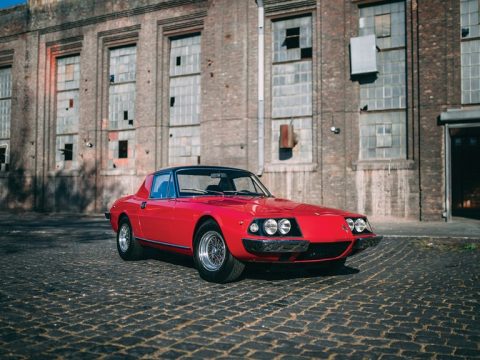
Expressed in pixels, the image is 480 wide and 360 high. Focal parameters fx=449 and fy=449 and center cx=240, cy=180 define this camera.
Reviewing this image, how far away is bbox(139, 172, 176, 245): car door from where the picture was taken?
5.98 m

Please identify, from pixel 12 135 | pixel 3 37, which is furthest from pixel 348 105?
pixel 3 37

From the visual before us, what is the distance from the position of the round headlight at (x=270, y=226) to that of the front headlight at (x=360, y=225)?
118 centimetres

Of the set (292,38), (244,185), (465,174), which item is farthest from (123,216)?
(465,174)

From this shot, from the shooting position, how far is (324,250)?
4.91m

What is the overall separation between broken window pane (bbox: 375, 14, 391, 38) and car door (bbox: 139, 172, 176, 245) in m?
12.6

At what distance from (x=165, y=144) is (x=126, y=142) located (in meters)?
2.14

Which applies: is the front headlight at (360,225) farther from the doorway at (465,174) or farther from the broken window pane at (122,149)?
the broken window pane at (122,149)

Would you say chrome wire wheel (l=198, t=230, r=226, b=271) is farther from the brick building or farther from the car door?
the brick building

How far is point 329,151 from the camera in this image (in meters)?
16.6

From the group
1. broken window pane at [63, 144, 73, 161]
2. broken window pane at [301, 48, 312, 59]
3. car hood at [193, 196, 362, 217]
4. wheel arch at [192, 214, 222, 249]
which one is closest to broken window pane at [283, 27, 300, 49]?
broken window pane at [301, 48, 312, 59]

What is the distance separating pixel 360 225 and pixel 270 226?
130cm

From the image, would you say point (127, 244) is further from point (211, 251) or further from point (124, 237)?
point (211, 251)

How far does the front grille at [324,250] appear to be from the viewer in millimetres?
4819

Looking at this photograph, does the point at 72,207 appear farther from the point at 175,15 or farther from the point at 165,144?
the point at 175,15
